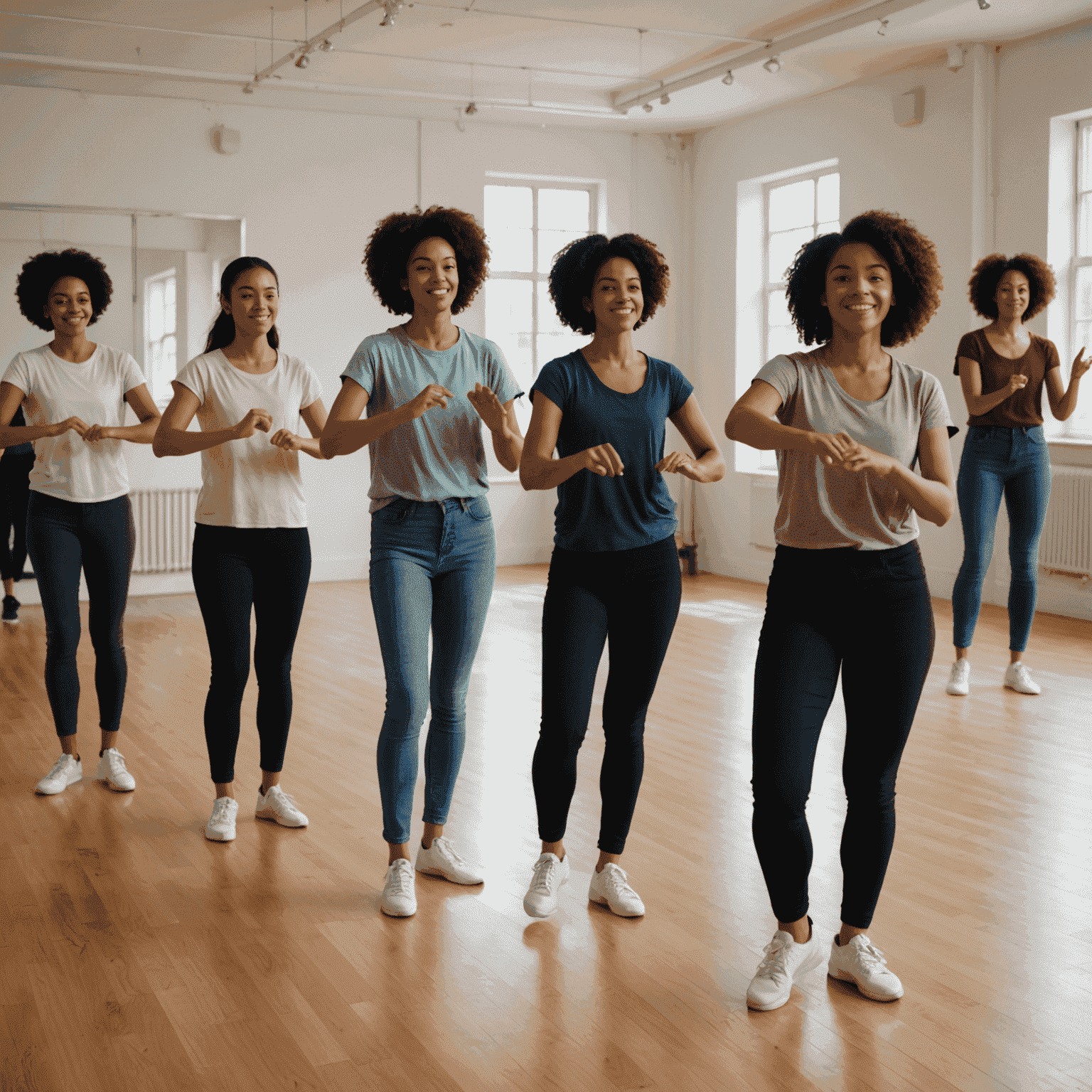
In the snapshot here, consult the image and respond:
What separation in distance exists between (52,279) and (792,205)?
6.83 metres

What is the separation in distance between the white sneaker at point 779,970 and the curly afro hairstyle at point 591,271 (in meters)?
1.37

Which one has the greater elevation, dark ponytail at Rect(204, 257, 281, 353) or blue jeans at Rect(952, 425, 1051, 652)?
dark ponytail at Rect(204, 257, 281, 353)

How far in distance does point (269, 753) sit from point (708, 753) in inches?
62.9

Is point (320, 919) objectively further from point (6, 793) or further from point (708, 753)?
point (708, 753)

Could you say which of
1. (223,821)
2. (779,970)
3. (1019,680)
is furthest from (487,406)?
(1019,680)

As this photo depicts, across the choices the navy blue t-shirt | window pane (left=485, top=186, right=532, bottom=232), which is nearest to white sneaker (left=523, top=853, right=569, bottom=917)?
the navy blue t-shirt

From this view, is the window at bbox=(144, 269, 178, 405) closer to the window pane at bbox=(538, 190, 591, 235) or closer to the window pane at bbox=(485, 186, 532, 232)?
the window pane at bbox=(485, 186, 532, 232)

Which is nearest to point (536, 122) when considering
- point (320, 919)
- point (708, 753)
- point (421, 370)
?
point (708, 753)

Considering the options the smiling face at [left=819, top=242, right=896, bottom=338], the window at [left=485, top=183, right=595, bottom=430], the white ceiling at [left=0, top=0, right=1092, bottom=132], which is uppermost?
the white ceiling at [left=0, top=0, right=1092, bottom=132]

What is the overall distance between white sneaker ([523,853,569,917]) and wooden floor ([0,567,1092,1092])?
0.05m

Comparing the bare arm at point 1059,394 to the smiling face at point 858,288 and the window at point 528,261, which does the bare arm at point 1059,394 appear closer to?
the smiling face at point 858,288

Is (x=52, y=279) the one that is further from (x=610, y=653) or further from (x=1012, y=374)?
(x=1012, y=374)

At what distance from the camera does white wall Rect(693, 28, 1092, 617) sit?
7562 mm

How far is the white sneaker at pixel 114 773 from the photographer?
13.5 feet
